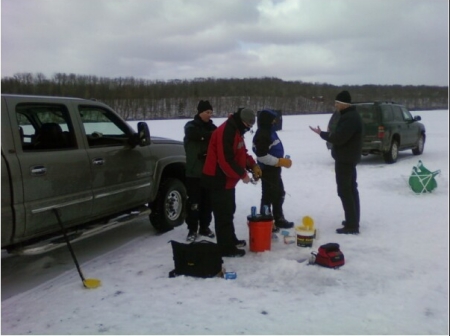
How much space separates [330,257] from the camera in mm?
4820

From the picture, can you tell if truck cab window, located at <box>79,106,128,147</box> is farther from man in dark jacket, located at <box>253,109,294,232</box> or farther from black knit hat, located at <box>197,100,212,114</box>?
man in dark jacket, located at <box>253,109,294,232</box>

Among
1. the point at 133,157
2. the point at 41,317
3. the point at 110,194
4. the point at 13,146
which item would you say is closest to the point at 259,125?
the point at 133,157

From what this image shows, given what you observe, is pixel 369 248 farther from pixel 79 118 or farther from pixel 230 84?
pixel 230 84

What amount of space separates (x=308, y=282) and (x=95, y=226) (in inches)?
97.4

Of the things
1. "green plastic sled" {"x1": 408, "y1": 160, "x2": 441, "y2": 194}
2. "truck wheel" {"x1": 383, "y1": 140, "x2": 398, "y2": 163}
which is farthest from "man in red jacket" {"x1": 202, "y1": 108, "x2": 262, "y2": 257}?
"truck wheel" {"x1": 383, "y1": 140, "x2": 398, "y2": 163}

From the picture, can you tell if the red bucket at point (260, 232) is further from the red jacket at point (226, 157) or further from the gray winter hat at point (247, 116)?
the gray winter hat at point (247, 116)

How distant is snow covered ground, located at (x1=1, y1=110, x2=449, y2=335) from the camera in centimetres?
367

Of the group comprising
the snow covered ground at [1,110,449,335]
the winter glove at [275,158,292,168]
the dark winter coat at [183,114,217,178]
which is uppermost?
the dark winter coat at [183,114,217,178]

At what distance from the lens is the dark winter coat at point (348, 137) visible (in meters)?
5.91

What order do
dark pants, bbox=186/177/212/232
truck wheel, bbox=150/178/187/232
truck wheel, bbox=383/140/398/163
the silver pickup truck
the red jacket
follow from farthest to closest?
1. truck wheel, bbox=383/140/398/163
2. truck wheel, bbox=150/178/187/232
3. dark pants, bbox=186/177/212/232
4. the red jacket
5. the silver pickup truck

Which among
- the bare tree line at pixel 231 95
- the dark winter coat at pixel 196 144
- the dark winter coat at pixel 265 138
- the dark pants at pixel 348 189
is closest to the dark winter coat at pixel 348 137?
the dark pants at pixel 348 189

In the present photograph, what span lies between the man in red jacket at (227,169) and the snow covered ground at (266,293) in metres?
0.34

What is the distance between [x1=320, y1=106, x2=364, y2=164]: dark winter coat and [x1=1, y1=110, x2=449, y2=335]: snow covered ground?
1056 mm

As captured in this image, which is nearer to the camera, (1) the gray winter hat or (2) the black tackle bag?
(2) the black tackle bag
